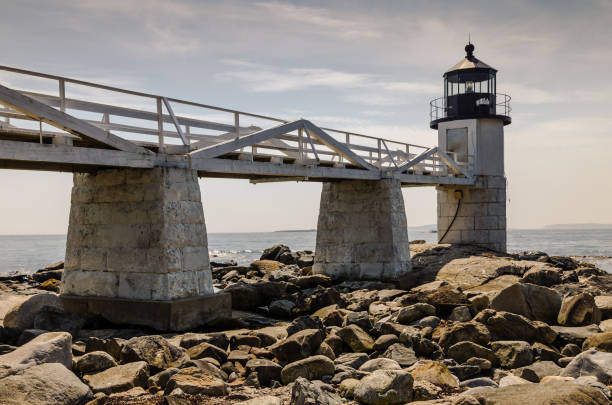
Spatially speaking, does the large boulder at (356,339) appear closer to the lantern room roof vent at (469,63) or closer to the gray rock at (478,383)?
the gray rock at (478,383)

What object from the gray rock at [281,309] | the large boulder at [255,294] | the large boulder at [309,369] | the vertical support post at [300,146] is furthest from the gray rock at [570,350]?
the vertical support post at [300,146]

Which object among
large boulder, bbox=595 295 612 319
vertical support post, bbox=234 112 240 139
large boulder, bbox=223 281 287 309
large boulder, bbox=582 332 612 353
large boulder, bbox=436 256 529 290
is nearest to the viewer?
large boulder, bbox=582 332 612 353

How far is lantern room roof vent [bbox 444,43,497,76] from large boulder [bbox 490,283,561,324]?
1691 cm

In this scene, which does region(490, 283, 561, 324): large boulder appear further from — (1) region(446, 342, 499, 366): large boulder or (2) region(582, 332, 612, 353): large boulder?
(1) region(446, 342, 499, 366): large boulder

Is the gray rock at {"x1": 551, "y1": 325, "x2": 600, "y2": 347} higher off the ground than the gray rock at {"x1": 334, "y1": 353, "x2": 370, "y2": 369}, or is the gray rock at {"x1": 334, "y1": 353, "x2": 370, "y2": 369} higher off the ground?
the gray rock at {"x1": 551, "y1": 325, "x2": 600, "y2": 347}

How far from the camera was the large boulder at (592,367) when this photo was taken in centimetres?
743

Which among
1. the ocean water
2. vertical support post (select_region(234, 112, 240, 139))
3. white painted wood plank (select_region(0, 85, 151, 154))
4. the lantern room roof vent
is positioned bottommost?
the ocean water

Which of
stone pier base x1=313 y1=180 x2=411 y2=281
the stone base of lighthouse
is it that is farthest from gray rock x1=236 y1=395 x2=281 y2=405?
stone pier base x1=313 y1=180 x2=411 y2=281

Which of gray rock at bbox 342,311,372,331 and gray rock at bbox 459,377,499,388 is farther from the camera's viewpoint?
gray rock at bbox 342,311,372,331

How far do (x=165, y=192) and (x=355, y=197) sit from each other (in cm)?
877

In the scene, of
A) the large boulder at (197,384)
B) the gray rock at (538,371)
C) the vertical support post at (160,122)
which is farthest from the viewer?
the vertical support post at (160,122)

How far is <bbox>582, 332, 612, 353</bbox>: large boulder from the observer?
890 centimetres

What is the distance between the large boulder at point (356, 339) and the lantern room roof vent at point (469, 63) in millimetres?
19351

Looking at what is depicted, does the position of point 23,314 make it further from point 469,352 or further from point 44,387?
point 469,352
